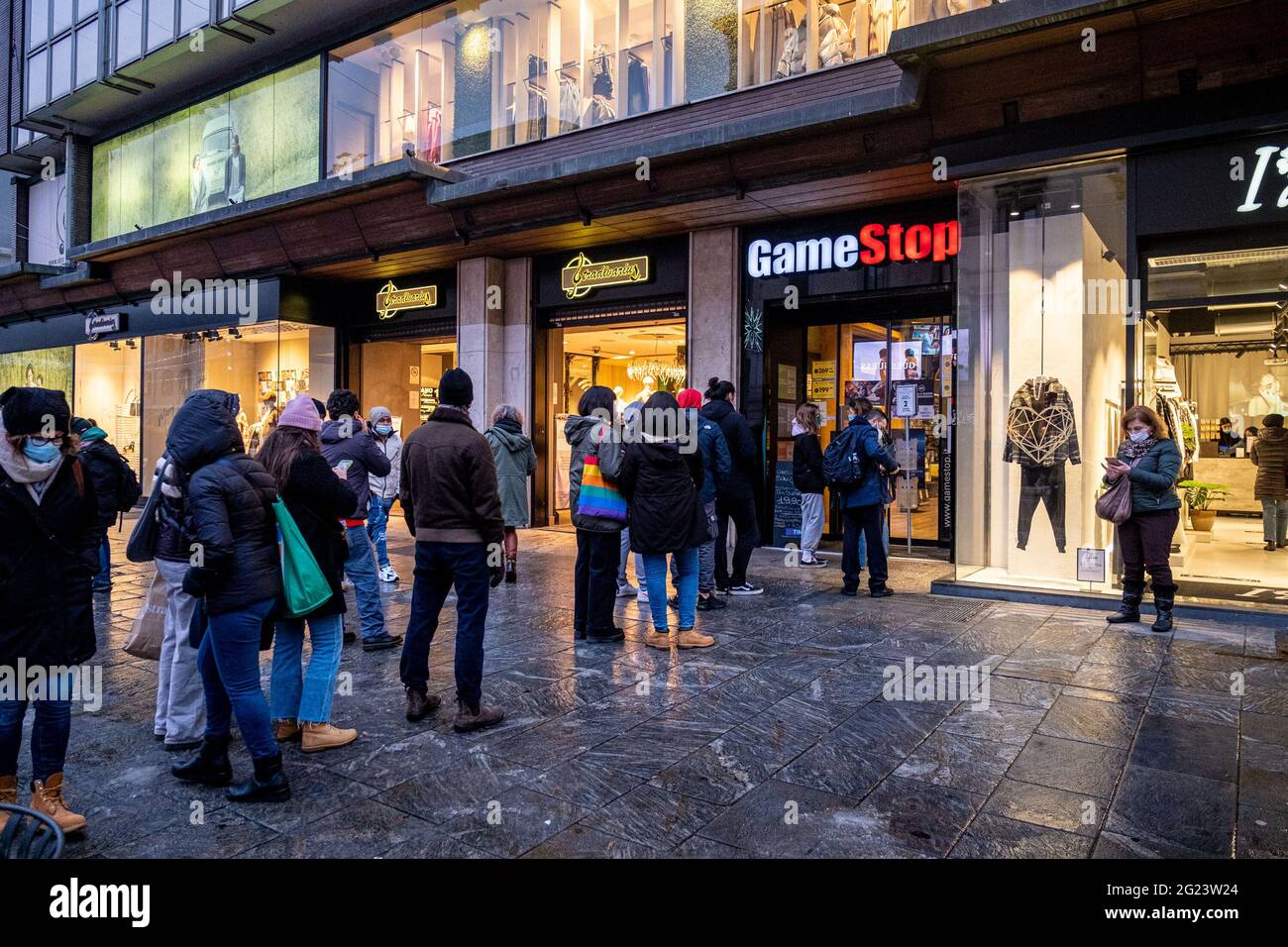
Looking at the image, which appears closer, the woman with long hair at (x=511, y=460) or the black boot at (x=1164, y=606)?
the black boot at (x=1164, y=606)

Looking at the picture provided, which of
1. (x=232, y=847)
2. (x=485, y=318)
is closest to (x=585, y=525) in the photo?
(x=232, y=847)

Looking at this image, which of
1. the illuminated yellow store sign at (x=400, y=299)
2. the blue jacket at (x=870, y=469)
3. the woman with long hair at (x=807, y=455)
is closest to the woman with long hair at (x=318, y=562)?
the blue jacket at (x=870, y=469)

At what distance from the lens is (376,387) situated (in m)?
17.0

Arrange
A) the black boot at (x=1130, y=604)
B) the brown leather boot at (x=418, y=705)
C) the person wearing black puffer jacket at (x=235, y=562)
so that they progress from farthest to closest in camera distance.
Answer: the black boot at (x=1130, y=604) → the brown leather boot at (x=418, y=705) → the person wearing black puffer jacket at (x=235, y=562)

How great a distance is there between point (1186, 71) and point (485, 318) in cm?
1007

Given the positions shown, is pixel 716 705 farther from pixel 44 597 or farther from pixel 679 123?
pixel 679 123

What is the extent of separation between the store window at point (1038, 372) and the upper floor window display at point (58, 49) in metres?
19.0

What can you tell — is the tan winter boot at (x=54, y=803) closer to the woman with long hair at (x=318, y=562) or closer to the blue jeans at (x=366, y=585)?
the woman with long hair at (x=318, y=562)

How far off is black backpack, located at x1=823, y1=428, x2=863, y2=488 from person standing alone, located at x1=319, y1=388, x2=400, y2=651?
418 centimetres

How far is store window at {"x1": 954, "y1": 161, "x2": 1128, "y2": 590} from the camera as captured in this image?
8.38m

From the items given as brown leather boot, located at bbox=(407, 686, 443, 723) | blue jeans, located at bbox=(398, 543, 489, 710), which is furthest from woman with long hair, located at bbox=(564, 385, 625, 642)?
brown leather boot, located at bbox=(407, 686, 443, 723)

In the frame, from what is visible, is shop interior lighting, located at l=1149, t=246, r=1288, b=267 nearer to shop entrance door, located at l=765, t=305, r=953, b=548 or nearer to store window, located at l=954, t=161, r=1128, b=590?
store window, located at l=954, t=161, r=1128, b=590

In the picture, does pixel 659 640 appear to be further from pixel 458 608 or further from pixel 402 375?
pixel 402 375

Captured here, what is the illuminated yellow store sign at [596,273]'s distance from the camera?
13.0 meters
